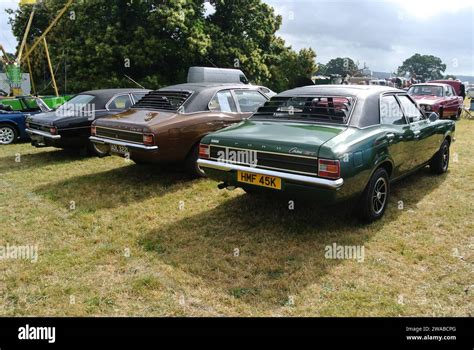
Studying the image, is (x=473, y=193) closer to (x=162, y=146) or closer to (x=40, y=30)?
(x=162, y=146)

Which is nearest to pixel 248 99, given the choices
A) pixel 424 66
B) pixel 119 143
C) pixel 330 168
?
pixel 119 143

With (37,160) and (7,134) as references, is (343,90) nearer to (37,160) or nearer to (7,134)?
(37,160)

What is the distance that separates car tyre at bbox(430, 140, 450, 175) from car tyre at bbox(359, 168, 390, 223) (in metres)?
2.48

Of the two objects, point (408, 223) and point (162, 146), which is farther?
point (162, 146)

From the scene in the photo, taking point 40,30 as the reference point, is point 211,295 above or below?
below

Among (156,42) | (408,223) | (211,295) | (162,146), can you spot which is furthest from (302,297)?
(156,42)

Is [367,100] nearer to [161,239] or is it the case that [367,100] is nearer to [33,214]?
[161,239]

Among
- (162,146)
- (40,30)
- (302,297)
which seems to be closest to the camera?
(302,297)

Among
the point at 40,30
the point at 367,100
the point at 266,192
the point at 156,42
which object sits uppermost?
the point at 40,30

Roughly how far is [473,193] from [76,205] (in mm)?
5687

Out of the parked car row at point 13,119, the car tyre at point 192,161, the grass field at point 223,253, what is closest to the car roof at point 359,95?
the grass field at point 223,253

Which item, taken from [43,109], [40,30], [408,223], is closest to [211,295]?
[408,223]
